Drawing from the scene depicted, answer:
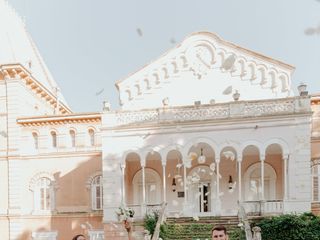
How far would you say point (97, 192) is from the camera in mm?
28562

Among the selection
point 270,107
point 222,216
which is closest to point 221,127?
point 270,107

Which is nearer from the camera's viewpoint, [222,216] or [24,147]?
[222,216]

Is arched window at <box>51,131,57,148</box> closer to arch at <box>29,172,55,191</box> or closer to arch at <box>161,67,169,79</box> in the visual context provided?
arch at <box>29,172,55,191</box>

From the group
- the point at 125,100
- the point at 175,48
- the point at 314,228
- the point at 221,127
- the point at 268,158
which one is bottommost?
the point at 314,228

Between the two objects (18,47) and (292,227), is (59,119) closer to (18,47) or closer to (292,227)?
(18,47)

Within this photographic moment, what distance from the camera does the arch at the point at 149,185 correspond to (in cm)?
2714

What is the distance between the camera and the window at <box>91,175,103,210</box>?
28.4 meters

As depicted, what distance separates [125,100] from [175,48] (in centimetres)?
450

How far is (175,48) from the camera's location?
90.5 ft

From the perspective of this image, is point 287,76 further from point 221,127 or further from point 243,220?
point 243,220

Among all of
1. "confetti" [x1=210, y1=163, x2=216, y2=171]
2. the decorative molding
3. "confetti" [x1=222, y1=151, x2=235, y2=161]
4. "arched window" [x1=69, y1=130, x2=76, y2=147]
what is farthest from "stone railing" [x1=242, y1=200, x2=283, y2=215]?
the decorative molding

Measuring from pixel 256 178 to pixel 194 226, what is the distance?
578 cm

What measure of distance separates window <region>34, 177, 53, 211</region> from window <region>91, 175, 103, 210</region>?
2.73m

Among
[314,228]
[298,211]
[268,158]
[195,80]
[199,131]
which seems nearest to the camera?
[314,228]
